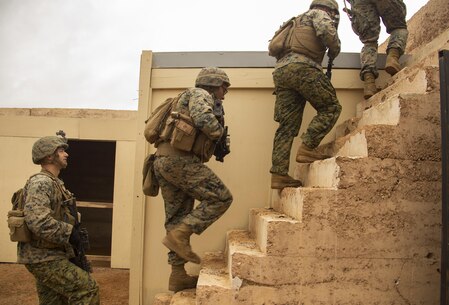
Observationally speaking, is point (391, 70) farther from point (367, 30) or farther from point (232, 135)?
point (232, 135)

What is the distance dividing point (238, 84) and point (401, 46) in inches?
73.7

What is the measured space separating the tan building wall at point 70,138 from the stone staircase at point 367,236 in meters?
5.25

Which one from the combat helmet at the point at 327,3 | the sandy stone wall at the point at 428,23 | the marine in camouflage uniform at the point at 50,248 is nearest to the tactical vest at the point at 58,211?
the marine in camouflage uniform at the point at 50,248

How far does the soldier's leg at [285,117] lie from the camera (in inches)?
153

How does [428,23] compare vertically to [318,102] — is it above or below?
above

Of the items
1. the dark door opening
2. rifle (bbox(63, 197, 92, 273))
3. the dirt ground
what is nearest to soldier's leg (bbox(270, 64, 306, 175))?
rifle (bbox(63, 197, 92, 273))

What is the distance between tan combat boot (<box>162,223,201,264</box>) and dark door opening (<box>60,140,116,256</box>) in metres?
7.92

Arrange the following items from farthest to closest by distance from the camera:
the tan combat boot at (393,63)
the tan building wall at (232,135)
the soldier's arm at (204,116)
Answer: the tan building wall at (232,135), the tan combat boot at (393,63), the soldier's arm at (204,116)

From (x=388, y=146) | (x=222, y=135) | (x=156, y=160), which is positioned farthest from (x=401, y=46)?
(x=156, y=160)

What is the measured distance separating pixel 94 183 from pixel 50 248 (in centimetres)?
836

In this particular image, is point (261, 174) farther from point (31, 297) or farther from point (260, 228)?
point (31, 297)

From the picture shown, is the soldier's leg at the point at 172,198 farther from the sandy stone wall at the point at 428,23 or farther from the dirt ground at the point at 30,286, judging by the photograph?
the sandy stone wall at the point at 428,23

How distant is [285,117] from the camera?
4000mm

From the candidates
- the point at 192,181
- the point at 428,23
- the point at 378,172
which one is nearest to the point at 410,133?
the point at 378,172
